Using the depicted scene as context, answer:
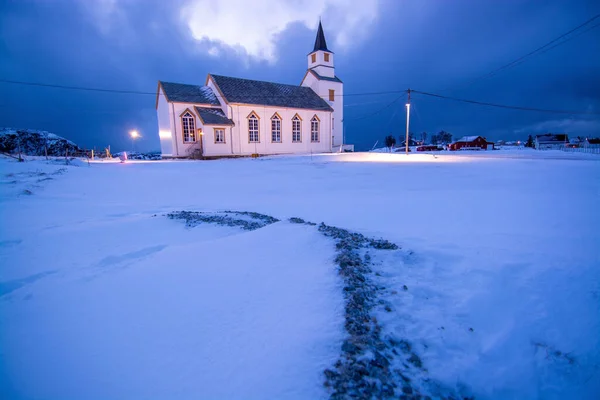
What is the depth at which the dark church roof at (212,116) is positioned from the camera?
28.1m

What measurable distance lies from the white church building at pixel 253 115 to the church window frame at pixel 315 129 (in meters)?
0.03

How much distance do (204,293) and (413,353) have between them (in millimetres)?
2419

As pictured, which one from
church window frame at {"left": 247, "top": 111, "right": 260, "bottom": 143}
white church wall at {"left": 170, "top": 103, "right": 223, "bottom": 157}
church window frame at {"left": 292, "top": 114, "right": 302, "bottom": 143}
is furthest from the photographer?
church window frame at {"left": 292, "top": 114, "right": 302, "bottom": 143}

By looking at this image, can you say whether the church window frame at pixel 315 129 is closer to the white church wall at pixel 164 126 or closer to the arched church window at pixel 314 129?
the arched church window at pixel 314 129

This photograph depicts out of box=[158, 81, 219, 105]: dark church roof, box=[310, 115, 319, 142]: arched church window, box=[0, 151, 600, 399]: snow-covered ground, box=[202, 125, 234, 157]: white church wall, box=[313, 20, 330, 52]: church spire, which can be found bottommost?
box=[0, 151, 600, 399]: snow-covered ground

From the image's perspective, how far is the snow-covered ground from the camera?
231 centimetres

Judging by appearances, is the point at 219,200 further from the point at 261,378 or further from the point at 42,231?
the point at 261,378

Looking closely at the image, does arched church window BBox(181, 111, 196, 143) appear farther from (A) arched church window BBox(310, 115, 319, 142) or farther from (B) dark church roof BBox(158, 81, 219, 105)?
(A) arched church window BBox(310, 115, 319, 142)

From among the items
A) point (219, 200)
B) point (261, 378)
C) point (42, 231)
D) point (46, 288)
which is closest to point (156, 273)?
point (46, 288)

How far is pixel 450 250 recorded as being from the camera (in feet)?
14.7

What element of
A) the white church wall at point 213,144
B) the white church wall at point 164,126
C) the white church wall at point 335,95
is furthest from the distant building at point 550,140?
the white church wall at point 164,126

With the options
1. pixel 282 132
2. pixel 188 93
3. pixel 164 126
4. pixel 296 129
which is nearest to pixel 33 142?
pixel 164 126

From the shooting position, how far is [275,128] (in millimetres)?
33375

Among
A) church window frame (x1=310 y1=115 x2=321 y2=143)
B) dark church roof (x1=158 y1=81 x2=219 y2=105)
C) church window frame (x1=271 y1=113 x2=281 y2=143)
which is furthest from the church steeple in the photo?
dark church roof (x1=158 y1=81 x2=219 y2=105)
